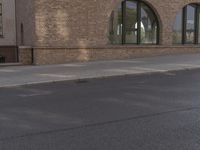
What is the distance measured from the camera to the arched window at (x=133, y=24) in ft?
71.9

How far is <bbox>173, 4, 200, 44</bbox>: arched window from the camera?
23.8m

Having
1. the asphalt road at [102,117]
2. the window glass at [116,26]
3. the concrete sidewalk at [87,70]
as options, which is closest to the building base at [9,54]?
the concrete sidewalk at [87,70]

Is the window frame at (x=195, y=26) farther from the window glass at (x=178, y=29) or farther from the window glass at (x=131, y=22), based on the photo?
the window glass at (x=131, y=22)

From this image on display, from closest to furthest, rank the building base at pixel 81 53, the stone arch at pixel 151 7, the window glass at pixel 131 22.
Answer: the building base at pixel 81 53 < the stone arch at pixel 151 7 < the window glass at pixel 131 22

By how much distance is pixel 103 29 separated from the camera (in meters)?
20.9

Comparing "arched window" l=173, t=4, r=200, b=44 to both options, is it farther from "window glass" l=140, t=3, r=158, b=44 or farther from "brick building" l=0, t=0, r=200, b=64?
"window glass" l=140, t=3, r=158, b=44

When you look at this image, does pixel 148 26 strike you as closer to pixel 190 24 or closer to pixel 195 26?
pixel 190 24

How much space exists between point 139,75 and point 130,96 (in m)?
5.07

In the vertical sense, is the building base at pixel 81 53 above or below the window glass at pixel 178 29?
below

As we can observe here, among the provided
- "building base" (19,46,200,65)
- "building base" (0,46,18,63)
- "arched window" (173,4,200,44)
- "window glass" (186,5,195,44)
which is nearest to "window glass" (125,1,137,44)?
"building base" (19,46,200,65)

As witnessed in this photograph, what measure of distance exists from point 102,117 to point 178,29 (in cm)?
1693

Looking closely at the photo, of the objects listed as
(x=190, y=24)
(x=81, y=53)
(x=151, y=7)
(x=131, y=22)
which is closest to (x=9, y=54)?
(x=81, y=53)

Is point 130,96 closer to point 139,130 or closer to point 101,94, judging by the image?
point 101,94

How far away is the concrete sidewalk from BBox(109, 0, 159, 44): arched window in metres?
2.80
